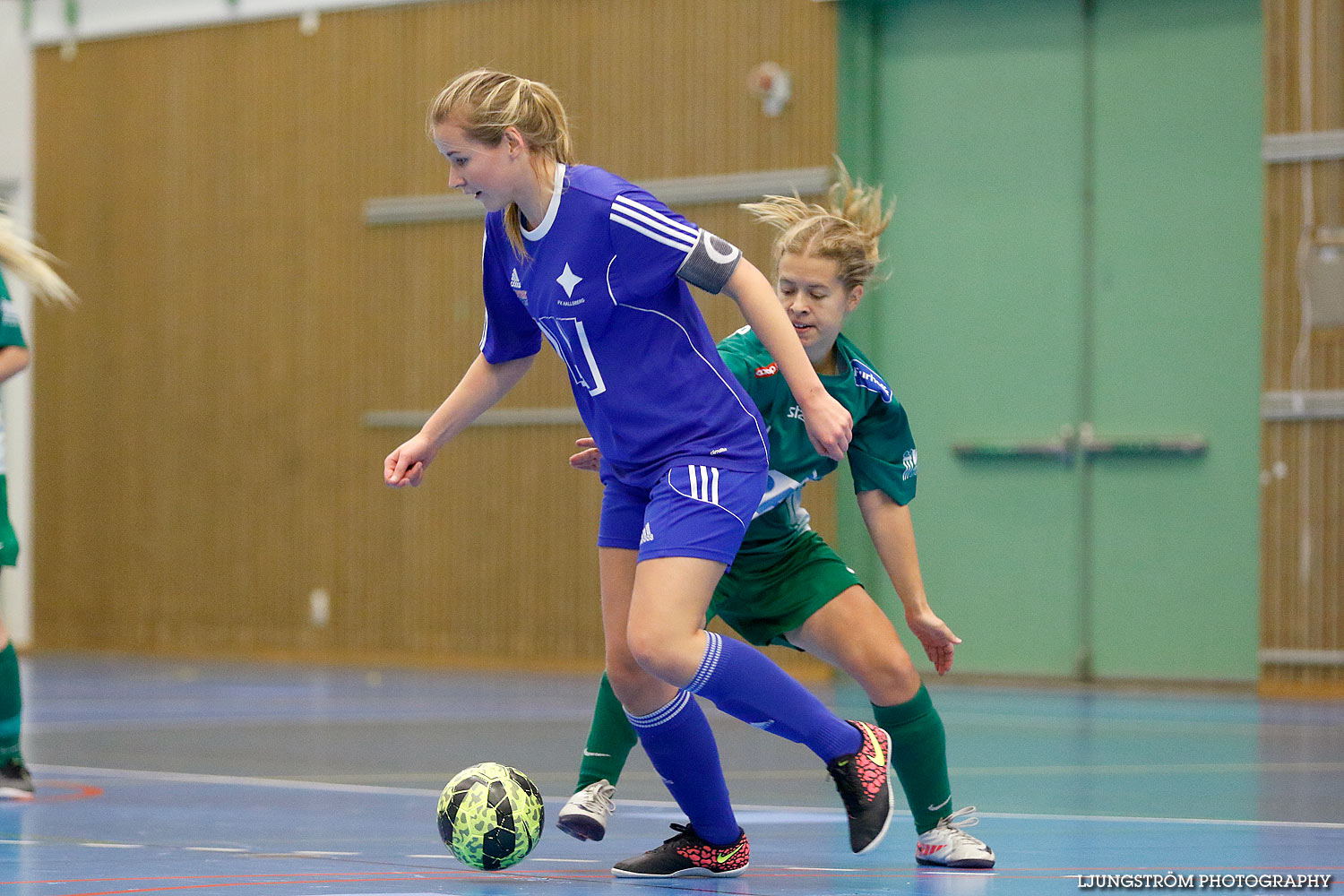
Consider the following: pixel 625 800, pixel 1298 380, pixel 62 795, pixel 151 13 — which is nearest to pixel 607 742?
pixel 625 800

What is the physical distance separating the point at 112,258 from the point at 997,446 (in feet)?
23.0

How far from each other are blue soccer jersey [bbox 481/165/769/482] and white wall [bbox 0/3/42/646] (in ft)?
38.0

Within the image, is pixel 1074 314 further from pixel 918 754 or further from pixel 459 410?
pixel 459 410

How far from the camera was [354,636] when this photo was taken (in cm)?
1294

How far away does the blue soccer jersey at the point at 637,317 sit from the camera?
3.31 m

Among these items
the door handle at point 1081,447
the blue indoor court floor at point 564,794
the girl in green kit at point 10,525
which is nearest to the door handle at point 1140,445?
the door handle at point 1081,447

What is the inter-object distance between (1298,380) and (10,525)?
24.0 ft

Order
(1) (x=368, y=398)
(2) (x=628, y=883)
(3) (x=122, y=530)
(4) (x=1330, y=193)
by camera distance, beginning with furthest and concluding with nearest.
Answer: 1. (3) (x=122, y=530)
2. (1) (x=368, y=398)
3. (4) (x=1330, y=193)
4. (2) (x=628, y=883)

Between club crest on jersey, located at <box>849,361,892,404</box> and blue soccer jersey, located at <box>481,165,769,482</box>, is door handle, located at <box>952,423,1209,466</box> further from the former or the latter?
blue soccer jersey, located at <box>481,165,769,482</box>

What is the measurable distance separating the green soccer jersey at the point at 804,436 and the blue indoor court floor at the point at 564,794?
68 centimetres

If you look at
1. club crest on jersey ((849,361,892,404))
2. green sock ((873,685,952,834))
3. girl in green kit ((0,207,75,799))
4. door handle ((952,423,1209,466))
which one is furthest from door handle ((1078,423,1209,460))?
green sock ((873,685,952,834))

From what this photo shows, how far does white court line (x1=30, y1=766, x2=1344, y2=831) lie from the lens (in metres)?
4.26

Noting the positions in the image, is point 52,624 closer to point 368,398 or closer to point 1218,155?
point 368,398

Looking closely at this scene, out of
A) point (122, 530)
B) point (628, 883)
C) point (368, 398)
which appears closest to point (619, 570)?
point (628, 883)
